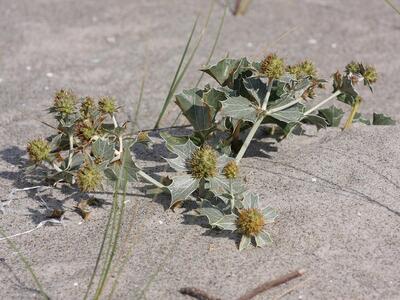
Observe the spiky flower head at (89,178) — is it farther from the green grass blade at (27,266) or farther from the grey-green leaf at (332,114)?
the grey-green leaf at (332,114)

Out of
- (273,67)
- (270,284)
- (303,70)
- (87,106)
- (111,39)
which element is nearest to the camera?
(270,284)

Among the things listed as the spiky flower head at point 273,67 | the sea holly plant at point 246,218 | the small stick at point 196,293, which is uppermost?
Answer: the spiky flower head at point 273,67

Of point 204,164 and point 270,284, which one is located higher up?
point 204,164

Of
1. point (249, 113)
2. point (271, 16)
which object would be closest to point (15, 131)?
point (249, 113)

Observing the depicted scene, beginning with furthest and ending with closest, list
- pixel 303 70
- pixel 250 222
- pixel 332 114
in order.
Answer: pixel 332 114
pixel 303 70
pixel 250 222

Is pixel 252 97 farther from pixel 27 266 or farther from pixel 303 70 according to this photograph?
pixel 27 266

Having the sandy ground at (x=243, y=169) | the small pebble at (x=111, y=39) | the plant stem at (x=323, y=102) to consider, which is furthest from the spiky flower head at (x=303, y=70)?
the small pebble at (x=111, y=39)

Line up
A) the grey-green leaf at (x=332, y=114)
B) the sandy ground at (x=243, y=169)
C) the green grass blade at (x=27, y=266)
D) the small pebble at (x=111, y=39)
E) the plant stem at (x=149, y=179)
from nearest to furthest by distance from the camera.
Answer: the green grass blade at (x=27, y=266)
the sandy ground at (x=243, y=169)
the plant stem at (x=149, y=179)
the grey-green leaf at (x=332, y=114)
the small pebble at (x=111, y=39)

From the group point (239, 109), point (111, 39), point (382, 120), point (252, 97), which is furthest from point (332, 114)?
point (111, 39)
